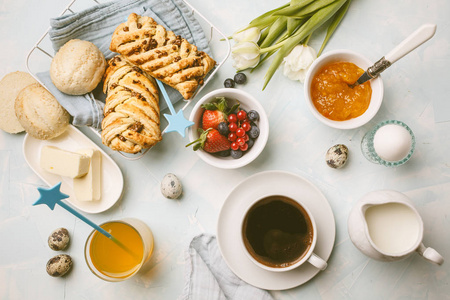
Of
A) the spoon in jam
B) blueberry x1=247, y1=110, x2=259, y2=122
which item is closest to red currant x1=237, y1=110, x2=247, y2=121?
blueberry x1=247, y1=110, x2=259, y2=122

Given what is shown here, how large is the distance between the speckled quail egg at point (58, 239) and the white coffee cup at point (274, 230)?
650 mm

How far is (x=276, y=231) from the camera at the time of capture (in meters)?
1.13

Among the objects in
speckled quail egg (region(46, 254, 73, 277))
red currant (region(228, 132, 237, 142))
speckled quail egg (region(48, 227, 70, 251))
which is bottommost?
speckled quail egg (region(46, 254, 73, 277))

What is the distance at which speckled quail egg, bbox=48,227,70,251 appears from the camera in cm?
125

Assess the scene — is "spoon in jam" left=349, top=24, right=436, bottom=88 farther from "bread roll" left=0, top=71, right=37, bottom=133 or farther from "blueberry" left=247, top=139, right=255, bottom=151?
"bread roll" left=0, top=71, right=37, bottom=133

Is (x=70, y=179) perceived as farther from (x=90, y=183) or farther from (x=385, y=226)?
(x=385, y=226)

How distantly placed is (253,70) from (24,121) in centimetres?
80

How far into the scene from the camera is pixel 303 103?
1236 millimetres

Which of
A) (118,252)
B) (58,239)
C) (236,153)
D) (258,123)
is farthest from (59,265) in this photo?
(258,123)

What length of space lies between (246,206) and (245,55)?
49cm

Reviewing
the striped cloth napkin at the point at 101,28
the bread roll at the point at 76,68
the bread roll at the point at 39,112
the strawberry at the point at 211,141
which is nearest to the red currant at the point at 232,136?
the strawberry at the point at 211,141

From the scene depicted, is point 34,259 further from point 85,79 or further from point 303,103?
point 303,103

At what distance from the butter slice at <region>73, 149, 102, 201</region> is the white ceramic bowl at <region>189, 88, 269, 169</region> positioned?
377mm

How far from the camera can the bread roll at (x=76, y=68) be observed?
1.11 metres
